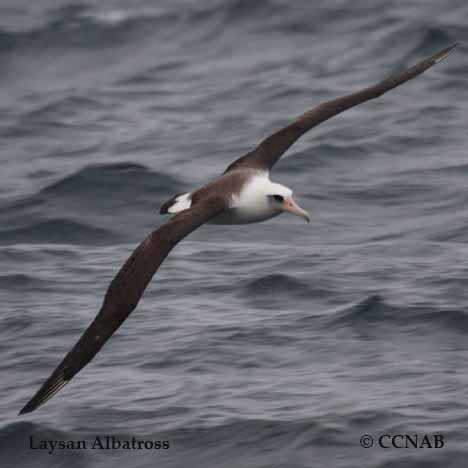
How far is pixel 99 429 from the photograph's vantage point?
30.5 ft

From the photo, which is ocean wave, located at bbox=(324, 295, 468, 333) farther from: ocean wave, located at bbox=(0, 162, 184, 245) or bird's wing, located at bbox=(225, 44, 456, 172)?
ocean wave, located at bbox=(0, 162, 184, 245)

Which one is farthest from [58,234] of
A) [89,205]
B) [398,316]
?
[398,316]

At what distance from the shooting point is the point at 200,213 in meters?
9.88

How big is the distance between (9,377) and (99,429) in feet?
4.35

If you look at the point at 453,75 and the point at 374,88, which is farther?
the point at 453,75

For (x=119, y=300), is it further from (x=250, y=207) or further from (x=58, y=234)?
(x=58, y=234)

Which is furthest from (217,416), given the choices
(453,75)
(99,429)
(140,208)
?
(453,75)

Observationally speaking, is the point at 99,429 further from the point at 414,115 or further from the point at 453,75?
the point at 453,75

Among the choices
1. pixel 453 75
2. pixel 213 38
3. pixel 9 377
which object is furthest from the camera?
pixel 213 38

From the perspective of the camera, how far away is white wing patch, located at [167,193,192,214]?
10703 mm

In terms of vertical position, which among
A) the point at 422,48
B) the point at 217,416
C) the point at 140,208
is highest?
the point at 422,48

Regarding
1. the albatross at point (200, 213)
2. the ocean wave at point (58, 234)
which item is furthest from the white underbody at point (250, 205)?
the ocean wave at point (58, 234)

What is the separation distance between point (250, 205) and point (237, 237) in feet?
10.8

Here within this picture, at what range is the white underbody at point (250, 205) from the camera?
10.5 meters
